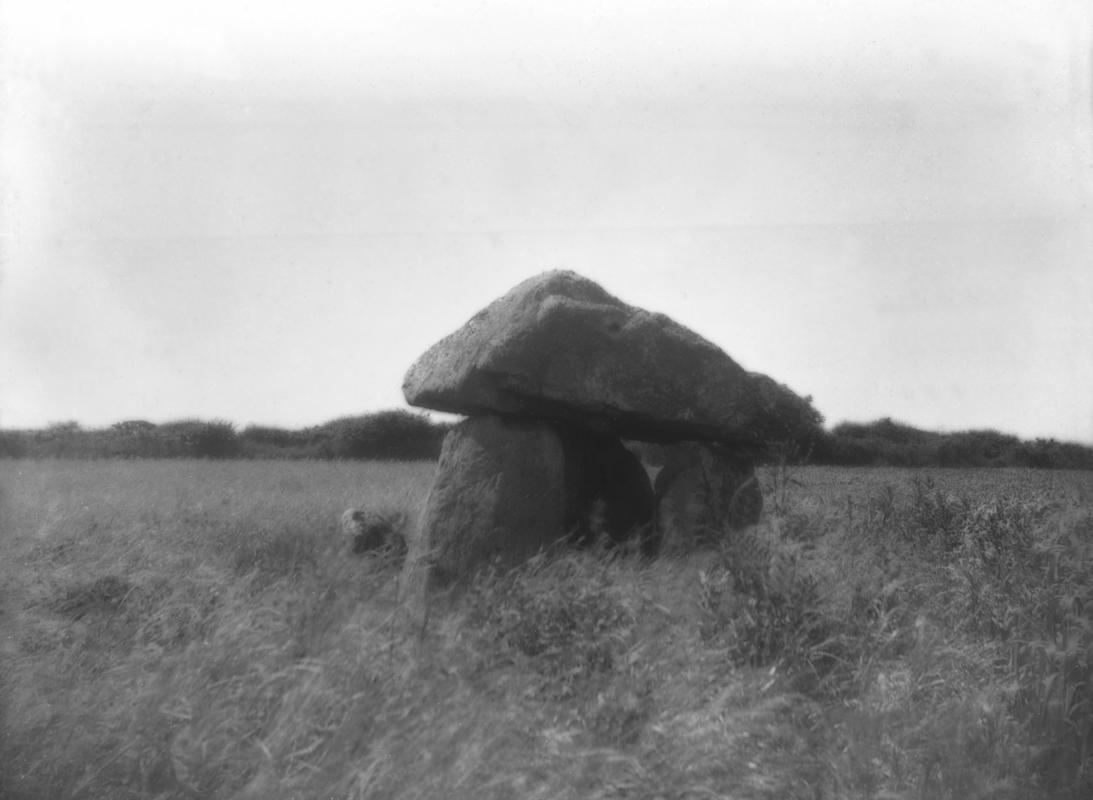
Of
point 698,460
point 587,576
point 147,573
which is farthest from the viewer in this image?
point 698,460

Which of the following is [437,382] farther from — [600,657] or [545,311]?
[600,657]

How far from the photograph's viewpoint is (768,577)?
7.04 metres

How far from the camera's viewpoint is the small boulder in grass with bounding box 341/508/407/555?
12.7 meters

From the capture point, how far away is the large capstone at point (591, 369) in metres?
10.3

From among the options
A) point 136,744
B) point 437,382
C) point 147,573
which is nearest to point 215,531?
point 437,382

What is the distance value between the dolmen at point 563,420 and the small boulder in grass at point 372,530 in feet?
A: 6.42

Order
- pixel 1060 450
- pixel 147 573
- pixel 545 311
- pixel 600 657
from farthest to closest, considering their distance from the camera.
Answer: pixel 1060 450, pixel 545 311, pixel 147 573, pixel 600 657

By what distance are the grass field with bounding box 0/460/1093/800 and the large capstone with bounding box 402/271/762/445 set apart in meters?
1.89

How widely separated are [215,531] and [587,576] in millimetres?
4692

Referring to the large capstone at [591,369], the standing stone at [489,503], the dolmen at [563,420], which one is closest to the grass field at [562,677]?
the standing stone at [489,503]

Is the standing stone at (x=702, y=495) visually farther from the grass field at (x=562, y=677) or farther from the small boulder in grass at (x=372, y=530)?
the small boulder in grass at (x=372, y=530)

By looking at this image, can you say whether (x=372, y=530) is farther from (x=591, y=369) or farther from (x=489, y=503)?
(x=591, y=369)

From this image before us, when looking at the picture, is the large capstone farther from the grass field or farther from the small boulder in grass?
the small boulder in grass

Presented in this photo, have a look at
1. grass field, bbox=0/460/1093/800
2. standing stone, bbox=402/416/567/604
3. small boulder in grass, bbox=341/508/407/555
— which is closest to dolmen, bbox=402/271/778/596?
standing stone, bbox=402/416/567/604
